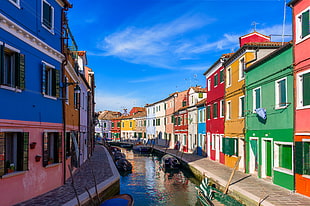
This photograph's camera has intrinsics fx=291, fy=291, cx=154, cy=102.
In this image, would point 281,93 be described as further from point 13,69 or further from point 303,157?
point 13,69

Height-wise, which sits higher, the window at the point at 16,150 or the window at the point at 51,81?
the window at the point at 51,81

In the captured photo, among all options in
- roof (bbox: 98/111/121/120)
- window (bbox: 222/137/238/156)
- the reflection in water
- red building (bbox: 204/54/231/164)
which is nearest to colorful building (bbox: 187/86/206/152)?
red building (bbox: 204/54/231/164)

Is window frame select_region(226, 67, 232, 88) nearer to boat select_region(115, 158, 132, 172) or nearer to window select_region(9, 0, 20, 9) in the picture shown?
boat select_region(115, 158, 132, 172)

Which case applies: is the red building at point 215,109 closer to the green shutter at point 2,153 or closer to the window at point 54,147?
the window at point 54,147

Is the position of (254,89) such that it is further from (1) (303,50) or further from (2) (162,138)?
(2) (162,138)

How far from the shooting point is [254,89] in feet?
57.9

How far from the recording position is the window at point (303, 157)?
11945 mm

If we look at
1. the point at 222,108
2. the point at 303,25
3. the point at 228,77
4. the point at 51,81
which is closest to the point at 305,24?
the point at 303,25

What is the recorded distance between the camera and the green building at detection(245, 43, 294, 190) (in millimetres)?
13570

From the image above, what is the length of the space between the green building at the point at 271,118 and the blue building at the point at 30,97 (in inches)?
414

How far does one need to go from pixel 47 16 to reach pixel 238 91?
43.5ft

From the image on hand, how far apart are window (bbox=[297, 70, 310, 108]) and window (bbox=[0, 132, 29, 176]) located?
1112 cm

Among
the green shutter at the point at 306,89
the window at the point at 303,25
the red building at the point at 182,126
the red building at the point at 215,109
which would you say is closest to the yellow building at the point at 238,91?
the red building at the point at 215,109

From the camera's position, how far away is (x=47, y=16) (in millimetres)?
12094
